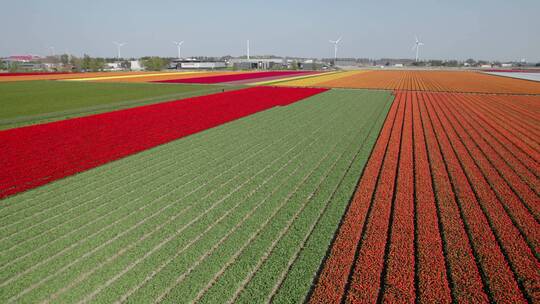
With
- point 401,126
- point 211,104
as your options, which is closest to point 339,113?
point 401,126

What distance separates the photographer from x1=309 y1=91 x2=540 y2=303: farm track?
6.39 meters

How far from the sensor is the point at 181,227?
28.2ft

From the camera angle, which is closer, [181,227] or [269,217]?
[181,227]

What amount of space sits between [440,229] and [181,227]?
6.48m

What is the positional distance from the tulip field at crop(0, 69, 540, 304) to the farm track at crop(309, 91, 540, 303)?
4 centimetres

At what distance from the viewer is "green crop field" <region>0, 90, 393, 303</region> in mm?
6367

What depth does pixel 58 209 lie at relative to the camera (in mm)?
9539

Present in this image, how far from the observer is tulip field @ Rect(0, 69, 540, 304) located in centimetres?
642

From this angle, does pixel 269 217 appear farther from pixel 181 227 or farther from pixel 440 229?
pixel 440 229

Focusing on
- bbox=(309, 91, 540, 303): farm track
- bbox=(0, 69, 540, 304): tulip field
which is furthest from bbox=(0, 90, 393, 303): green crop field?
bbox=(309, 91, 540, 303): farm track

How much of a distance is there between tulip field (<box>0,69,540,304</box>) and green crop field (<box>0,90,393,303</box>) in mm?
41

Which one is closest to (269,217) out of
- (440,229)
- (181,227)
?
(181,227)

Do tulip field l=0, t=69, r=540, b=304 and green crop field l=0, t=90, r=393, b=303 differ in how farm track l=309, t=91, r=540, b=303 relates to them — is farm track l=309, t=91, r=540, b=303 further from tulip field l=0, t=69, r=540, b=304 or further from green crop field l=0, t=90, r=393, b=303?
green crop field l=0, t=90, r=393, b=303

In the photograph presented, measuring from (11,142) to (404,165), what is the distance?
61.3 feet
